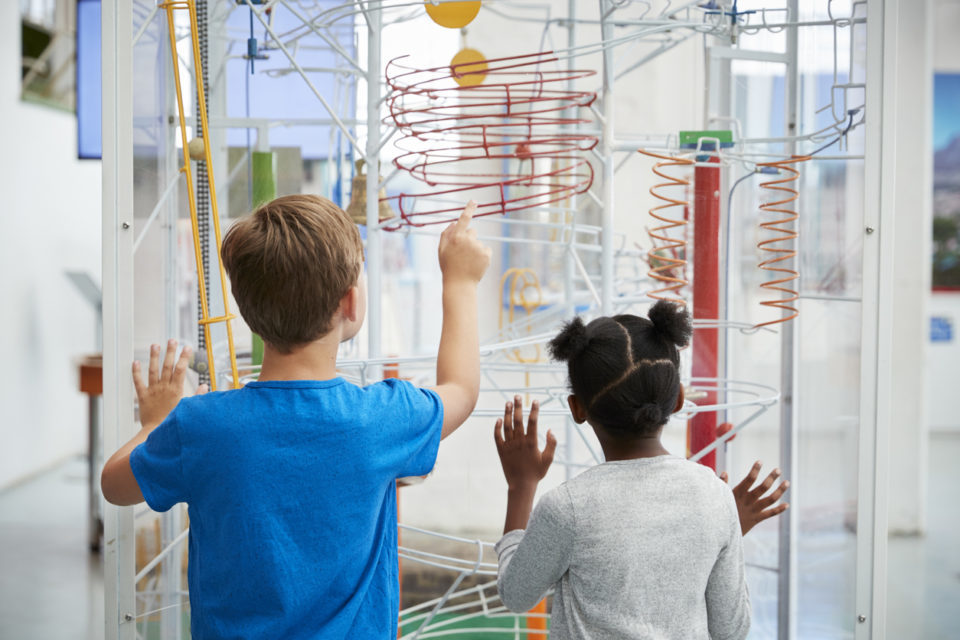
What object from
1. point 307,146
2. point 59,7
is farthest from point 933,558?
point 59,7

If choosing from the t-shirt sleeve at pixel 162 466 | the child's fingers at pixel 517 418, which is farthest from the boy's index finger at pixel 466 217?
the t-shirt sleeve at pixel 162 466

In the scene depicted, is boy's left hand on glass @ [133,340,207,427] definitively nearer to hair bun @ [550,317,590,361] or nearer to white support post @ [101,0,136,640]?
white support post @ [101,0,136,640]

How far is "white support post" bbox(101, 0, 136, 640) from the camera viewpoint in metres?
1.32

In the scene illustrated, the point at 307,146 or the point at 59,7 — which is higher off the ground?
the point at 59,7

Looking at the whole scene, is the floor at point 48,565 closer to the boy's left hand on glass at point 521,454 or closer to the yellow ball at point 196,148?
the yellow ball at point 196,148

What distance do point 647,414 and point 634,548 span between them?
15 centimetres

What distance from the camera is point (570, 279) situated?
7.74 feet

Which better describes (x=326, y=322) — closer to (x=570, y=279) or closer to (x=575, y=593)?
(x=575, y=593)

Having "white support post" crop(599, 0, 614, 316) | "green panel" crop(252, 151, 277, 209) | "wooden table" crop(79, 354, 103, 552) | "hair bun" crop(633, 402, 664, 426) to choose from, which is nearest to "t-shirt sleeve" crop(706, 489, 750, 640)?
"hair bun" crop(633, 402, 664, 426)

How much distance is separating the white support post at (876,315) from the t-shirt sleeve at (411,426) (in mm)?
824

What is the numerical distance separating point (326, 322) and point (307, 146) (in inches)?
79.9

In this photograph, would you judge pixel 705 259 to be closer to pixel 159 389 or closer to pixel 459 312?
pixel 459 312

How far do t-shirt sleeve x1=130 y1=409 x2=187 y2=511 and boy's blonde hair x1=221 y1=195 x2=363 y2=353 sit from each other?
13 cm

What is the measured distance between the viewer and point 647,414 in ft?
3.25
